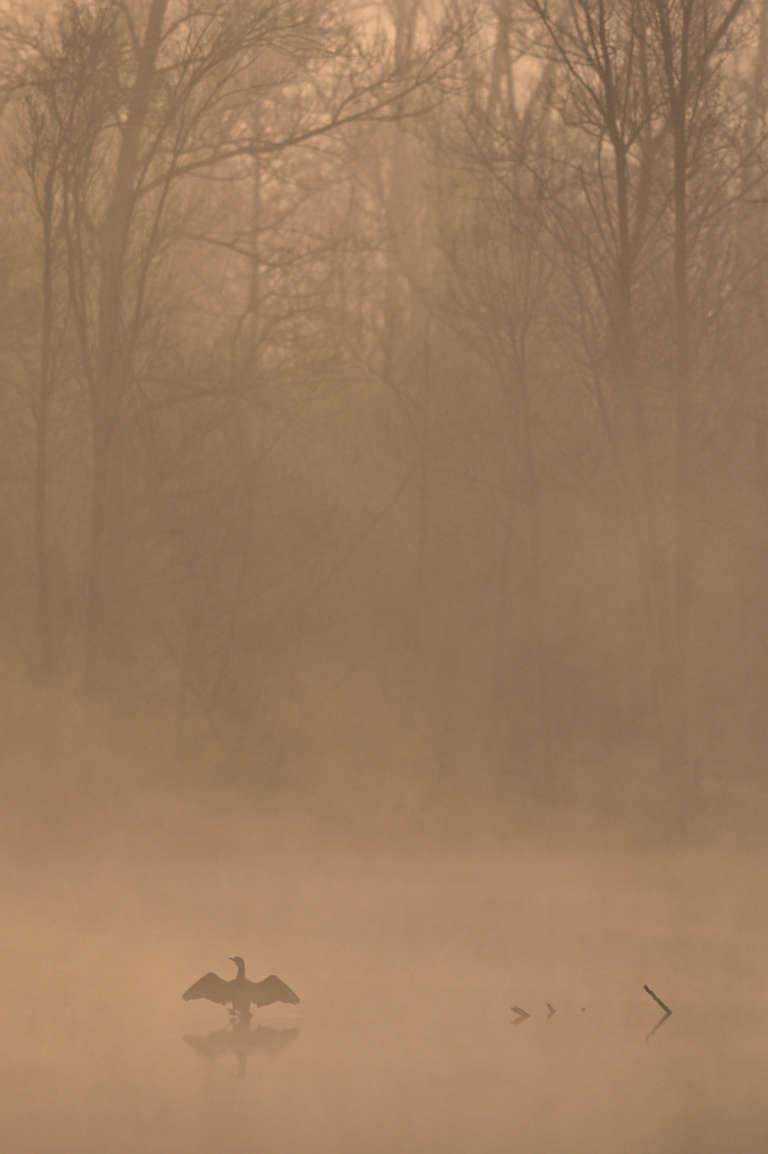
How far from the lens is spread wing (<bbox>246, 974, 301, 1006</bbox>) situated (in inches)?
246

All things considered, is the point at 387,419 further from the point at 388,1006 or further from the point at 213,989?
the point at 213,989

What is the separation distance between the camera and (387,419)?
1727 centimetres

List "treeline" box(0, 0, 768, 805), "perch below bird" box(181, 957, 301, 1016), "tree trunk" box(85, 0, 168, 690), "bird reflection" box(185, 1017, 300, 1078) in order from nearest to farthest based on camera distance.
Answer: "bird reflection" box(185, 1017, 300, 1078), "perch below bird" box(181, 957, 301, 1016), "treeline" box(0, 0, 768, 805), "tree trunk" box(85, 0, 168, 690)

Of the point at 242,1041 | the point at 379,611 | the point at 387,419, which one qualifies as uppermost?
the point at 387,419

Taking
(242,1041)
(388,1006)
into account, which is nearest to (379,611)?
(388,1006)

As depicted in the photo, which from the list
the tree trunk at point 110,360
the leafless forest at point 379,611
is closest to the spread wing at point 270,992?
the leafless forest at point 379,611

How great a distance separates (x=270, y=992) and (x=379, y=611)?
10.0 meters

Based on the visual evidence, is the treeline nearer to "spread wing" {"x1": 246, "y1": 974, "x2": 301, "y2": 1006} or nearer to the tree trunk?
the tree trunk

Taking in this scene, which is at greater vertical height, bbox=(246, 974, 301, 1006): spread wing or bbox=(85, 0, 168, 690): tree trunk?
bbox=(85, 0, 168, 690): tree trunk

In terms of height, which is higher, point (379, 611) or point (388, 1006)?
point (379, 611)

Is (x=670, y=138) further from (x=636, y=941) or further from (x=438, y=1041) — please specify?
(x=438, y=1041)

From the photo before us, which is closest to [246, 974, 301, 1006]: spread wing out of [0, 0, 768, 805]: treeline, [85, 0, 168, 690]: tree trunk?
[0, 0, 768, 805]: treeline

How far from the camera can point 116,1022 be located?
617cm

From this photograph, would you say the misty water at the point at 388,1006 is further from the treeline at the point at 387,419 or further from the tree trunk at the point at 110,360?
the treeline at the point at 387,419
